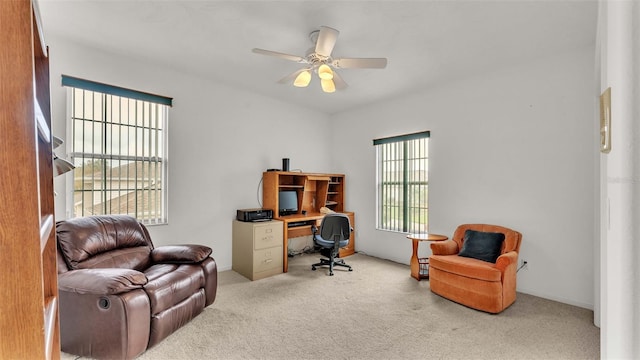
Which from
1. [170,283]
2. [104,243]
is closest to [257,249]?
[170,283]

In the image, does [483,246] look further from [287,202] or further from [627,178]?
[627,178]

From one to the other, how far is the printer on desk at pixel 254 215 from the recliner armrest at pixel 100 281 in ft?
6.44

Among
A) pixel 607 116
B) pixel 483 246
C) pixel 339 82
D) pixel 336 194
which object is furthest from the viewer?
pixel 336 194

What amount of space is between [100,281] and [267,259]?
2164 mm

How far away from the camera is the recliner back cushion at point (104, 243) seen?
93.4 inches

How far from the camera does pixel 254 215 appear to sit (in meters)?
4.09

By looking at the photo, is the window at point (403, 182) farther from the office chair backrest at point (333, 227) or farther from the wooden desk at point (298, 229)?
the office chair backrest at point (333, 227)

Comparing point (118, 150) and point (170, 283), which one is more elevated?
point (118, 150)

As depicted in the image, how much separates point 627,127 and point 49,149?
1.70 m

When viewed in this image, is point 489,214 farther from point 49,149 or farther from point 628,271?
point 49,149

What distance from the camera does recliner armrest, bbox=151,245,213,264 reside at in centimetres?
273

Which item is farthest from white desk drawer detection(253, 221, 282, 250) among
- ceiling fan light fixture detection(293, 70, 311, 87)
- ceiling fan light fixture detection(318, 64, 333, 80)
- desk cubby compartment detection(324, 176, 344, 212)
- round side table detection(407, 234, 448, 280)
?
ceiling fan light fixture detection(318, 64, 333, 80)

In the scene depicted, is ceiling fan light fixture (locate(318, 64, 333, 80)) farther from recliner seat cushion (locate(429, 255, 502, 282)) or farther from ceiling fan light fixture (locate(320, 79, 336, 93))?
recliner seat cushion (locate(429, 255, 502, 282))

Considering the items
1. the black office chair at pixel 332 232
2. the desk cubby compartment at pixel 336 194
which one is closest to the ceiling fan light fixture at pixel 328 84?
the black office chair at pixel 332 232
